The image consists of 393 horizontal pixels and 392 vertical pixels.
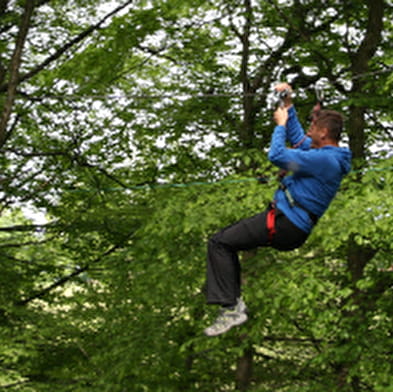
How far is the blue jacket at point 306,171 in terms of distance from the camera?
3.67 metres

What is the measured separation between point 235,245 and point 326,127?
0.99 m

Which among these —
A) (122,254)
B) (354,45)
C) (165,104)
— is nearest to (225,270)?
(122,254)

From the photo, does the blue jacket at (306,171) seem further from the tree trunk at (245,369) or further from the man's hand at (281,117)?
the tree trunk at (245,369)

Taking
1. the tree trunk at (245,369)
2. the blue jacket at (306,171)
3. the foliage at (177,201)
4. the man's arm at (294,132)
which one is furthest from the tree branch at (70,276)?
the blue jacket at (306,171)

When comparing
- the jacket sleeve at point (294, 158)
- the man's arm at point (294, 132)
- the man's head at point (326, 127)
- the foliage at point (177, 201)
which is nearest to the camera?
the jacket sleeve at point (294, 158)

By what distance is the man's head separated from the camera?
12.3 feet

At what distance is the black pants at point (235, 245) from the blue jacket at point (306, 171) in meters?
0.08

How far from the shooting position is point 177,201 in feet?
26.6

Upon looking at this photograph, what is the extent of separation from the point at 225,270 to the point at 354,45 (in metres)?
7.24

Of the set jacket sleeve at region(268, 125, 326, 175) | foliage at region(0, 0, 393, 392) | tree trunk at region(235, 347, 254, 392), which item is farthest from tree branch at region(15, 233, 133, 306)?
jacket sleeve at region(268, 125, 326, 175)

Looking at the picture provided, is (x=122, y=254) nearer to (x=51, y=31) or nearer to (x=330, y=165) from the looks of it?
(x=51, y=31)

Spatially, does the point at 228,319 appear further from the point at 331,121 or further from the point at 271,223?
the point at 331,121

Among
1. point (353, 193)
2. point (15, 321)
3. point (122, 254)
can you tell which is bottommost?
point (15, 321)

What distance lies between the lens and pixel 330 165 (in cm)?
373
